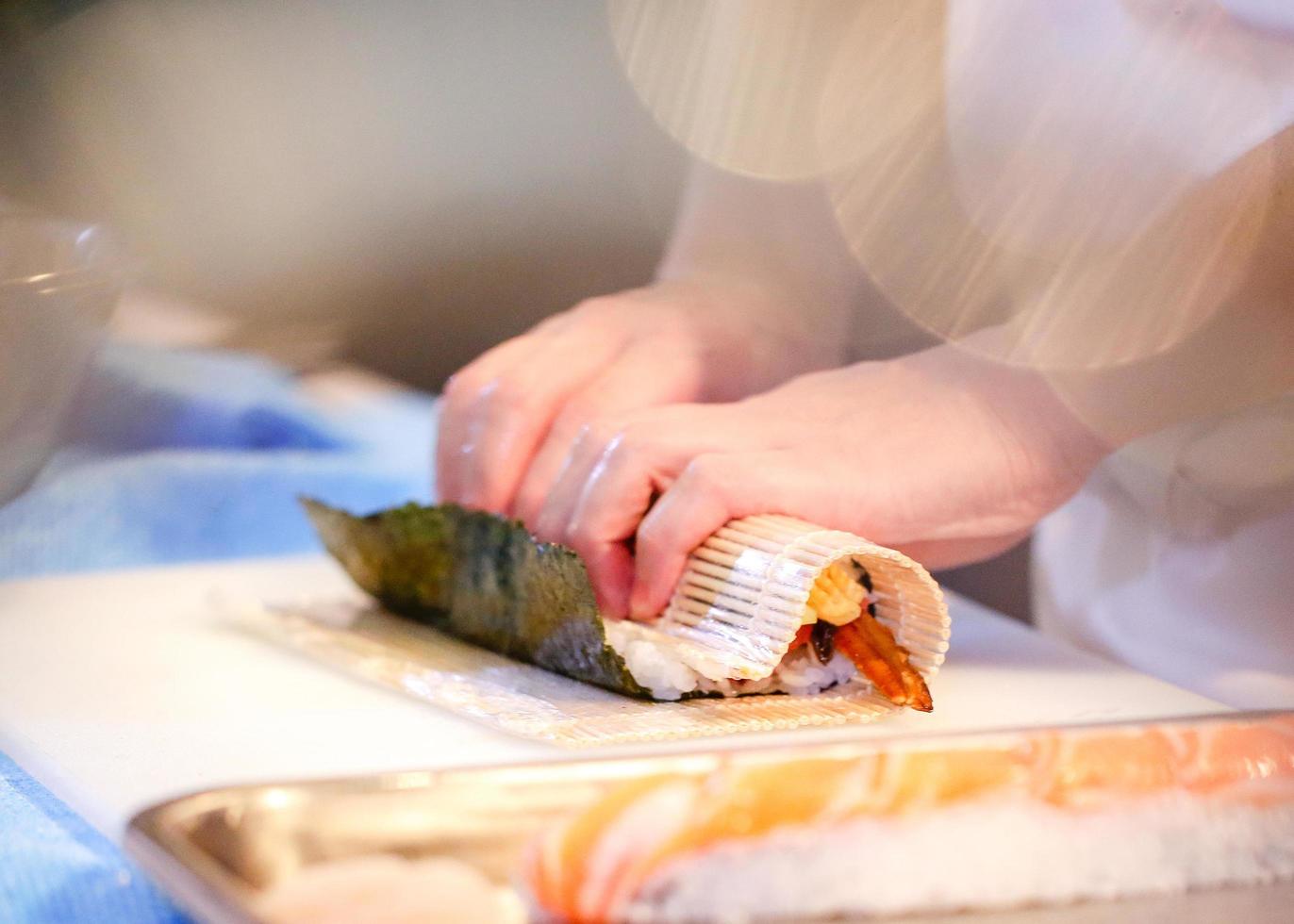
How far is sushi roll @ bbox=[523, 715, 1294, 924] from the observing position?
1.90 feet

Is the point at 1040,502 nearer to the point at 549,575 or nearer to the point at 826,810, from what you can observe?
the point at 549,575

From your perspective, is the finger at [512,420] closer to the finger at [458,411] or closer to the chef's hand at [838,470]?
the finger at [458,411]

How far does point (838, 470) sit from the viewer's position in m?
1.05

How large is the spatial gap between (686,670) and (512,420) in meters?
0.36

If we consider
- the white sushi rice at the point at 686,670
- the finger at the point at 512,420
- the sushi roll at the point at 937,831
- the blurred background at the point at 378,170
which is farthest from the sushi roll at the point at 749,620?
the blurred background at the point at 378,170

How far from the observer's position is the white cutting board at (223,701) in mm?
878

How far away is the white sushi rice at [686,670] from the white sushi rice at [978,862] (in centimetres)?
35

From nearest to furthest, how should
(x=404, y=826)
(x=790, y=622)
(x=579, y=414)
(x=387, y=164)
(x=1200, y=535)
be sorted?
(x=404, y=826), (x=790, y=622), (x=579, y=414), (x=1200, y=535), (x=387, y=164)

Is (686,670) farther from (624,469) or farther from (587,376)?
(587,376)

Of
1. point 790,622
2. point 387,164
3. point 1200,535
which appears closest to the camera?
point 790,622

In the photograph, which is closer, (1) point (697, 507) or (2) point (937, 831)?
(2) point (937, 831)

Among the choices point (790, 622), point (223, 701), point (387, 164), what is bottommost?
point (223, 701)

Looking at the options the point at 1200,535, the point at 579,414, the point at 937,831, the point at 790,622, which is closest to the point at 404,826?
the point at 937,831

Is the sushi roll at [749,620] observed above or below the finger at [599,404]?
below
